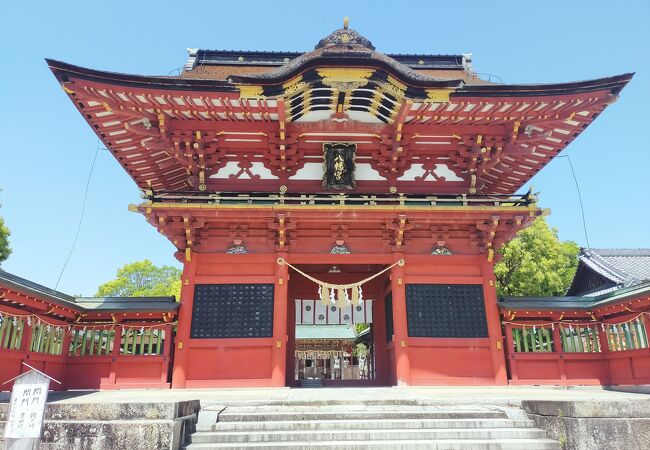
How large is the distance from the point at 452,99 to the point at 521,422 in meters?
7.37

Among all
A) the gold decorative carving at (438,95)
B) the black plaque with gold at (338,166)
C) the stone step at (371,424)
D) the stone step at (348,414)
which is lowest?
the stone step at (371,424)

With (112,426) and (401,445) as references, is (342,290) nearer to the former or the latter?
(401,445)

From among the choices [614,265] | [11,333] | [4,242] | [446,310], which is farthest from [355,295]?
[4,242]

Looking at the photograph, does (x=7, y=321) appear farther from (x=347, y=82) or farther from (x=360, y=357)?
(x=360, y=357)

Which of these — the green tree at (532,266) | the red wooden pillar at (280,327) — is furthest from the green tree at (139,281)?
the red wooden pillar at (280,327)

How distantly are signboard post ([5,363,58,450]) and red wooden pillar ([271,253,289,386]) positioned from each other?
6464 millimetres

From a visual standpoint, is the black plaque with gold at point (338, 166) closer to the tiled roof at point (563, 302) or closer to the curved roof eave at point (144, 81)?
the curved roof eave at point (144, 81)

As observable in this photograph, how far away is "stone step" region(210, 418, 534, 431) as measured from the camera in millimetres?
6277

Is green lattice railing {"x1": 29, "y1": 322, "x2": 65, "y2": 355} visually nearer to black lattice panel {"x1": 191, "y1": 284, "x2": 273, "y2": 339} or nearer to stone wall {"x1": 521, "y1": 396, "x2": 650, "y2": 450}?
black lattice panel {"x1": 191, "y1": 284, "x2": 273, "y2": 339}

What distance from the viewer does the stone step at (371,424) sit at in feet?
20.6

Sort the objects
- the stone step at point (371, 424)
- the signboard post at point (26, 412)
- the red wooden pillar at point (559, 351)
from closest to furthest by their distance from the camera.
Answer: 1. the signboard post at point (26, 412)
2. the stone step at point (371, 424)
3. the red wooden pillar at point (559, 351)

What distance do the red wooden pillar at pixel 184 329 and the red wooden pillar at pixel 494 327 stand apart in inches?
303

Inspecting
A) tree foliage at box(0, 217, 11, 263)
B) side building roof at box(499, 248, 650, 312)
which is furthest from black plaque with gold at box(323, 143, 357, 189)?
tree foliage at box(0, 217, 11, 263)

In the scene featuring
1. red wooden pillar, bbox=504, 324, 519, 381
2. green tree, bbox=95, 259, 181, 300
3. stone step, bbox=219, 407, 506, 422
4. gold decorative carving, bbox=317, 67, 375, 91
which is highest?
green tree, bbox=95, 259, 181, 300
